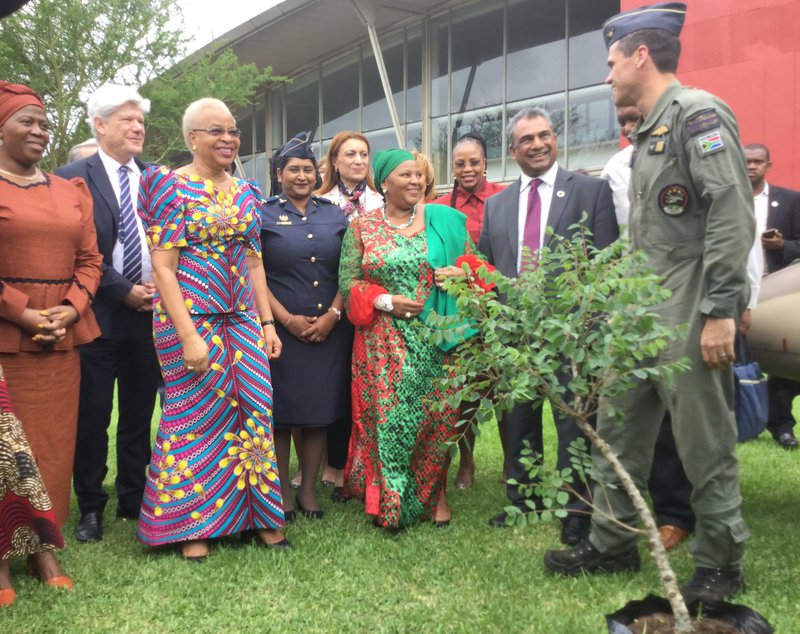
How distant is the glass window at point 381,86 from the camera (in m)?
21.5

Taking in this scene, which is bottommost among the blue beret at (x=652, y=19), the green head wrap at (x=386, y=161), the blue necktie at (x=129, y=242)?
the blue necktie at (x=129, y=242)

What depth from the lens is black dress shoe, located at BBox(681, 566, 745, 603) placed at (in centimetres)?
317

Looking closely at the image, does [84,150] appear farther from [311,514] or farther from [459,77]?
[459,77]

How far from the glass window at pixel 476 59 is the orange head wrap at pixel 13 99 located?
16.0 metres

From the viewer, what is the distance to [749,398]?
14.3 feet

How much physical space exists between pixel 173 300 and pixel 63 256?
24.7 inches

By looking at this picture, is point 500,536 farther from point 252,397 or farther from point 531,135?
point 531,135

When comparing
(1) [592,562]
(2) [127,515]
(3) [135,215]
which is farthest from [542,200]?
(2) [127,515]

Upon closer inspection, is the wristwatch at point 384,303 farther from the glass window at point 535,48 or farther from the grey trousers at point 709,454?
the glass window at point 535,48

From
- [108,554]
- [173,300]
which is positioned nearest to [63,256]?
[173,300]

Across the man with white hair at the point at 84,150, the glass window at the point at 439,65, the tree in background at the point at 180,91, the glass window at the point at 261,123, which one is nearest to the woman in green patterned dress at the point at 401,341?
the man with white hair at the point at 84,150

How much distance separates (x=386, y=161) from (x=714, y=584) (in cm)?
275

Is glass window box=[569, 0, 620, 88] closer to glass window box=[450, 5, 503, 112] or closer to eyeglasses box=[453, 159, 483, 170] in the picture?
glass window box=[450, 5, 503, 112]

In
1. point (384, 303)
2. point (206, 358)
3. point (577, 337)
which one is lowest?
point (206, 358)
